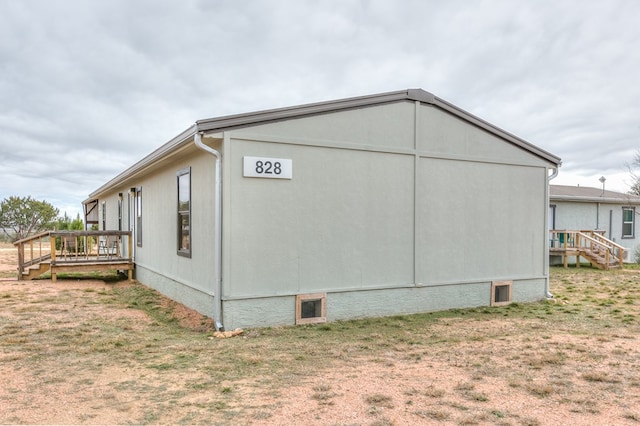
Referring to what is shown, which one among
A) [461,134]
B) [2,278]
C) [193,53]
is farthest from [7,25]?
[461,134]

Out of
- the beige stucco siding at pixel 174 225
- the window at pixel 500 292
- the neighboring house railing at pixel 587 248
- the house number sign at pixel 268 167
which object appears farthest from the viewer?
the neighboring house railing at pixel 587 248

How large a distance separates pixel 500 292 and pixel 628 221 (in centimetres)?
1430

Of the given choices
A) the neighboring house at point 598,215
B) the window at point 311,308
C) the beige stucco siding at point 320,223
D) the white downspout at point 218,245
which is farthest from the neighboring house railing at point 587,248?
the white downspout at point 218,245

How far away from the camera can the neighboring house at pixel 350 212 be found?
5.90 m

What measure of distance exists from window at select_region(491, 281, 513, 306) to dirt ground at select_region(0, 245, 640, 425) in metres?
2.48

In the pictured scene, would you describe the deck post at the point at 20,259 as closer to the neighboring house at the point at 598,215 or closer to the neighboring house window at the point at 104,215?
the neighboring house window at the point at 104,215

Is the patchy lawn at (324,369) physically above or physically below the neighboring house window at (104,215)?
below

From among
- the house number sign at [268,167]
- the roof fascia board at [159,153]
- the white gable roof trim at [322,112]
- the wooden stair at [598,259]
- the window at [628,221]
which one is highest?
the white gable roof trim at [322,112]

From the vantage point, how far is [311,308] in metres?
6.33

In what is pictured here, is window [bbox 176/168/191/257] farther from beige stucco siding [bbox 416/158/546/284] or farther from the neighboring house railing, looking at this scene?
the neighboring house railing

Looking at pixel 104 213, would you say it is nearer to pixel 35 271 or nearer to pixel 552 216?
pixel 35 271

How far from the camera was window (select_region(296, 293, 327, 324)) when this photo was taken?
619 cm

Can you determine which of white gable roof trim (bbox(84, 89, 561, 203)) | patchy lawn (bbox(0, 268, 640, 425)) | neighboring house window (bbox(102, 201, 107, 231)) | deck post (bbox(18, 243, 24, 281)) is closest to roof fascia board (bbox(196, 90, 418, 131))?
white gable roof trim (bbox(84, 89, 561, 203))

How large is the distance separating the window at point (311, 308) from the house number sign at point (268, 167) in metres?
1.75
